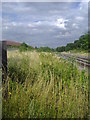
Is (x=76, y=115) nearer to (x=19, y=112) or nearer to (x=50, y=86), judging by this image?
(x=50, y=86)

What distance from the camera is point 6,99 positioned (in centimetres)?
297

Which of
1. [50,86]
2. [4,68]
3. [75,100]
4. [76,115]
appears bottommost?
[76,115]

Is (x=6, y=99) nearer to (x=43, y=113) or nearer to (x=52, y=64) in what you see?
(x=43, y=113)

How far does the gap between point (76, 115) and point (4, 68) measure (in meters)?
1.34

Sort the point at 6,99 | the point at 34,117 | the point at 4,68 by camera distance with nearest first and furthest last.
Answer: the point at 34,117
the point at 6,99
the point at 4,68

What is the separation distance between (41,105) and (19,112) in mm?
311

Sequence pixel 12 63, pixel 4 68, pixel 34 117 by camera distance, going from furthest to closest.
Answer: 1. pixel 12 63
2. pixel 4 68
3. pixel 34 117

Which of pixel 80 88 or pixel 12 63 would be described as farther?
pixel 12 63

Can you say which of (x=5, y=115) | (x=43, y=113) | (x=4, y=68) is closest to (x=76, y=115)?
(x=43, y=113)

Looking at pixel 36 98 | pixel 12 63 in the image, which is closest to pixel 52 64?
pixel 12 63

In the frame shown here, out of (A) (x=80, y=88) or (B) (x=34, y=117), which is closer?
(B) (x=34, y=117)

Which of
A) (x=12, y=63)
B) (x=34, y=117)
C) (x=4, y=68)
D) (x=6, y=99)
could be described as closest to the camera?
(x=34, y=117)

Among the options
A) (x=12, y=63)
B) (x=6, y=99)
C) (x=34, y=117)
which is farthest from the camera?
(x=12, y=63)

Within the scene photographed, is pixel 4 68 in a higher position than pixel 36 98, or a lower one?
higher
